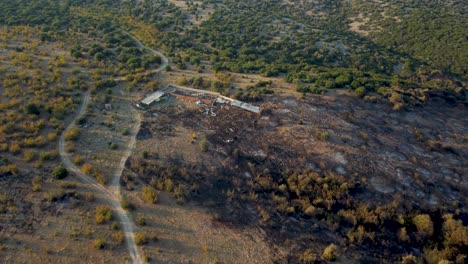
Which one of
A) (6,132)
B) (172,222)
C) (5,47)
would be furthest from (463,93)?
(5,47)

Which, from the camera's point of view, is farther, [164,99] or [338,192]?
[164,99]

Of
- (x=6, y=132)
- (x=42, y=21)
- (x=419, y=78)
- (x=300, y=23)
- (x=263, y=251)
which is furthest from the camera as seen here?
(x=300, y=23)

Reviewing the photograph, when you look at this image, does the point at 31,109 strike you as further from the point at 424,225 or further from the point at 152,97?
the point at 424,225

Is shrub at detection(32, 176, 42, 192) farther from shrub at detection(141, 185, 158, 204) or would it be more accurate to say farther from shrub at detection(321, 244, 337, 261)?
shrub at detection(321, 244, 337, 261)

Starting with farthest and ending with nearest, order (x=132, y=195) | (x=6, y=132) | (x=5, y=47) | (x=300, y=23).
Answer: (x=300, y=23) < (x=5, y=47) < (x=6, y=132) < (x=132, y=195)

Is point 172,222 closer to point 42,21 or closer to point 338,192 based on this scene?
point 338,192

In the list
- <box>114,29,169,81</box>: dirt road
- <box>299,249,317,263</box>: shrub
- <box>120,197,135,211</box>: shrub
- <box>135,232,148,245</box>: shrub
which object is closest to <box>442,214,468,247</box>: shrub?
<box>299,249,317,263</box>: shrub

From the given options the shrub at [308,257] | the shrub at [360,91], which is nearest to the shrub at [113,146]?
the shrub at [308,257]
